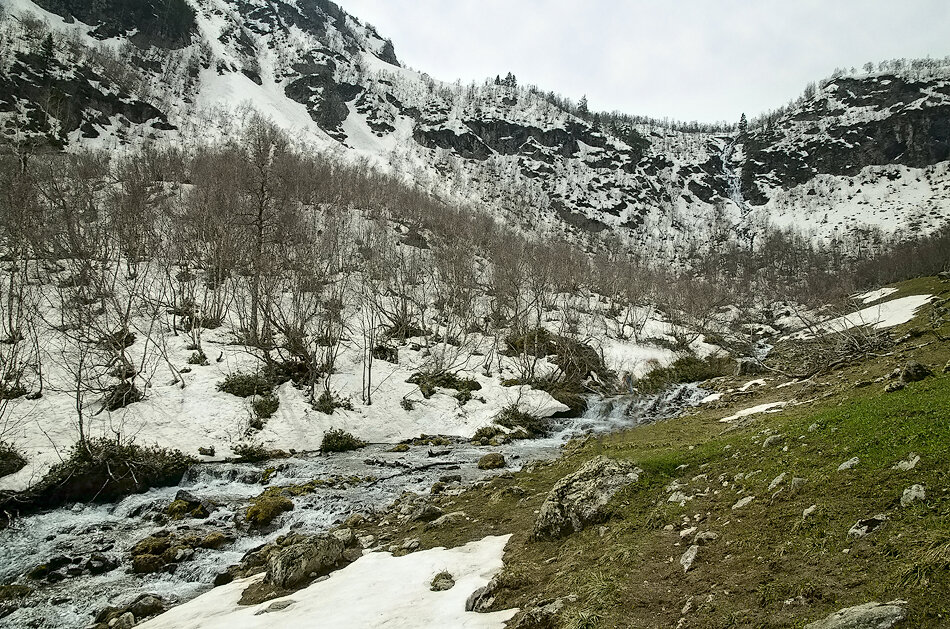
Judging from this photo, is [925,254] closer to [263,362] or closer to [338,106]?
[263,362]

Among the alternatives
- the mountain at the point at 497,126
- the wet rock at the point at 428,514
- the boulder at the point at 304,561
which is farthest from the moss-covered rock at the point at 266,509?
the mountain at the point at 497,126

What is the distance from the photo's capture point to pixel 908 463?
4359 millimetres

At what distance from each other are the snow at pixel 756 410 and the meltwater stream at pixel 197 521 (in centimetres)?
750

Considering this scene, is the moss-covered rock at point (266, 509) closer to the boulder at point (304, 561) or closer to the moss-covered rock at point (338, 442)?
the boulder at point (304, 561)

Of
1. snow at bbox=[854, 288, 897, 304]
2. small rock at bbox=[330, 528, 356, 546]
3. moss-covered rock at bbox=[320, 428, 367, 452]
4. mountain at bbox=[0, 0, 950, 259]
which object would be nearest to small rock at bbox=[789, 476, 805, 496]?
small rock at bbox=[330, 528, 356, 546]

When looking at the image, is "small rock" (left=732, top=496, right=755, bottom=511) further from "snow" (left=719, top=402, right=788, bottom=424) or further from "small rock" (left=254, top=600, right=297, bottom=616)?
"snow" (left=719, top=402, right=788, bottom=424)

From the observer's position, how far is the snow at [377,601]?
5.44 meters

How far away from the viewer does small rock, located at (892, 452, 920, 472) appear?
4.28 metres

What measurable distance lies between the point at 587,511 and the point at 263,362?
2444 cm

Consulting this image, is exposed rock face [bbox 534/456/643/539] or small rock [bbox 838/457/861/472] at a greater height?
small rock [bbox 838/457/861/472]

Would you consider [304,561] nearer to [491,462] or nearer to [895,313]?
[491,462]

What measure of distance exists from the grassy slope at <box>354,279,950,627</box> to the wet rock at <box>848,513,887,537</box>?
6cm

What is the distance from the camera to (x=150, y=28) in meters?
110

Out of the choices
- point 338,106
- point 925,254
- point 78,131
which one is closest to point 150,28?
point 338,106
